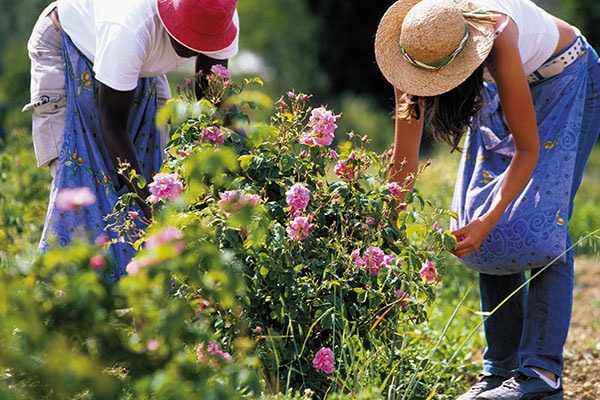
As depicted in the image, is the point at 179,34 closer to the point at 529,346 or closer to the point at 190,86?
the point at 190,86

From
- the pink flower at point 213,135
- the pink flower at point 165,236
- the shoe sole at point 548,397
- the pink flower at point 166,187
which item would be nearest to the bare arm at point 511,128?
the shoe sole at point 548,397

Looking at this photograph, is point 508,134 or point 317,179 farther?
point 508,134

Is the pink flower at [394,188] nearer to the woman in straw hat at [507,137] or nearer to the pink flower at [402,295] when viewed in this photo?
the woman in straw hat at [507,137]

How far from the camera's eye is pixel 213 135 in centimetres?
230

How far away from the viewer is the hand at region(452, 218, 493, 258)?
247cm

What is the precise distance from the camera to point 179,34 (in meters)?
2.59

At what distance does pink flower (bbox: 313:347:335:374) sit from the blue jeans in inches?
30.9

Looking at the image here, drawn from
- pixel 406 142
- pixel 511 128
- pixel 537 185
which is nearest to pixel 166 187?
pixel 406 142

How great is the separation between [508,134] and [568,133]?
0.61 ft

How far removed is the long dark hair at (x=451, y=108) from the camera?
99.5 inches

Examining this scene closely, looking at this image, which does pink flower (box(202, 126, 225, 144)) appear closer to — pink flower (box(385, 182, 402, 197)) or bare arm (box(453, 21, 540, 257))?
pink flower (box(385, 182, 402, 197))

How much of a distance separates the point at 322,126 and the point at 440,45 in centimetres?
42

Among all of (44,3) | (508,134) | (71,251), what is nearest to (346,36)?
(44,3)

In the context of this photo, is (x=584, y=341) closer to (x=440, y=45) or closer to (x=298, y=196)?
(x=440, y=45)
